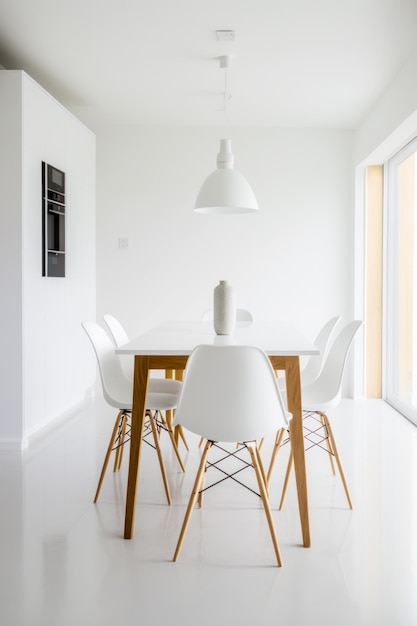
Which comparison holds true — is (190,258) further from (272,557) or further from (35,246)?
(272,557)

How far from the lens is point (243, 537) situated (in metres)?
2.70

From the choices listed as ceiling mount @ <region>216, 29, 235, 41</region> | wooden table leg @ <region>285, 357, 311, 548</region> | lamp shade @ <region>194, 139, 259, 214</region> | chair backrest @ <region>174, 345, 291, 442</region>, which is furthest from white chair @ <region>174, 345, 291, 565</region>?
ceiling mount @ <region>216, 29, 235, 41</region>

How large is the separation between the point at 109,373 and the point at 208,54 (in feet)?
7.49

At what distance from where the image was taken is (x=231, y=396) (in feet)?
7.84

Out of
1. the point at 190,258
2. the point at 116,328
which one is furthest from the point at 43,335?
the point at 190,258

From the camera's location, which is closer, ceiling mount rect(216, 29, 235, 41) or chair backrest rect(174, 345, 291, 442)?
chair backrest rect(174, 345, 291, 442)

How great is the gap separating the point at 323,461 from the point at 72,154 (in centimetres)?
323

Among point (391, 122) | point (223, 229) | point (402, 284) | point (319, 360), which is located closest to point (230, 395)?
point (319, 360)

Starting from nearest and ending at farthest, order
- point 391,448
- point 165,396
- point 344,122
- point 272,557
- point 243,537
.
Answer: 1. point 272,557
2. point 243,537
3. point 165,396
4. point 391,448
5. point 344,122

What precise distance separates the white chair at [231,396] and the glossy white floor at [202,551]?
18 cm

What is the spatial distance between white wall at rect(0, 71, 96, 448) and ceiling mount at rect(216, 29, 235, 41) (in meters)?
1.31

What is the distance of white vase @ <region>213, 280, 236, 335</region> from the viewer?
3.39 metres

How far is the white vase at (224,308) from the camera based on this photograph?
339cm

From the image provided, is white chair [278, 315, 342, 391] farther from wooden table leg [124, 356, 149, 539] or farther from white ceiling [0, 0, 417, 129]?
white ceiling [0, 0, 417, 129]
